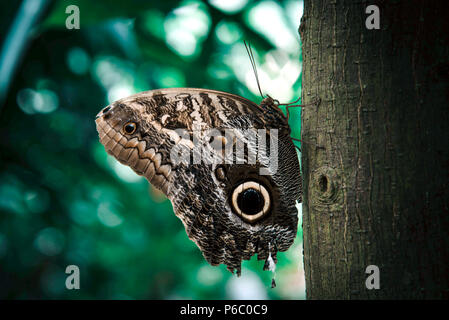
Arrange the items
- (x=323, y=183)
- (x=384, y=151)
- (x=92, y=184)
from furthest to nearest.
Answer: (x=92, y=184)
(x=323, y=183)
(x=384, y=151)

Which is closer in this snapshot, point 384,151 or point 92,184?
point 384,151

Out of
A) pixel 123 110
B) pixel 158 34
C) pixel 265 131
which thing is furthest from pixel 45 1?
pixel 265 131

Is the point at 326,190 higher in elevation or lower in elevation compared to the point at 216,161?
lower

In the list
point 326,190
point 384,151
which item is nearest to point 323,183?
point 326,190

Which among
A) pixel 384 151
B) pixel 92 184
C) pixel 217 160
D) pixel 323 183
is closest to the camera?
pixel 384 151

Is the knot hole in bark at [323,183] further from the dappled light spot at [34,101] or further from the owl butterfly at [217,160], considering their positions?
the dappled light spot at [34,101]

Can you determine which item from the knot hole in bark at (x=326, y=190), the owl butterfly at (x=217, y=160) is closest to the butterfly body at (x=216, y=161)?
the owl butterfly at (x=217, y=160)

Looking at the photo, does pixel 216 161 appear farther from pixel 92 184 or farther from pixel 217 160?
pixel 92 184
